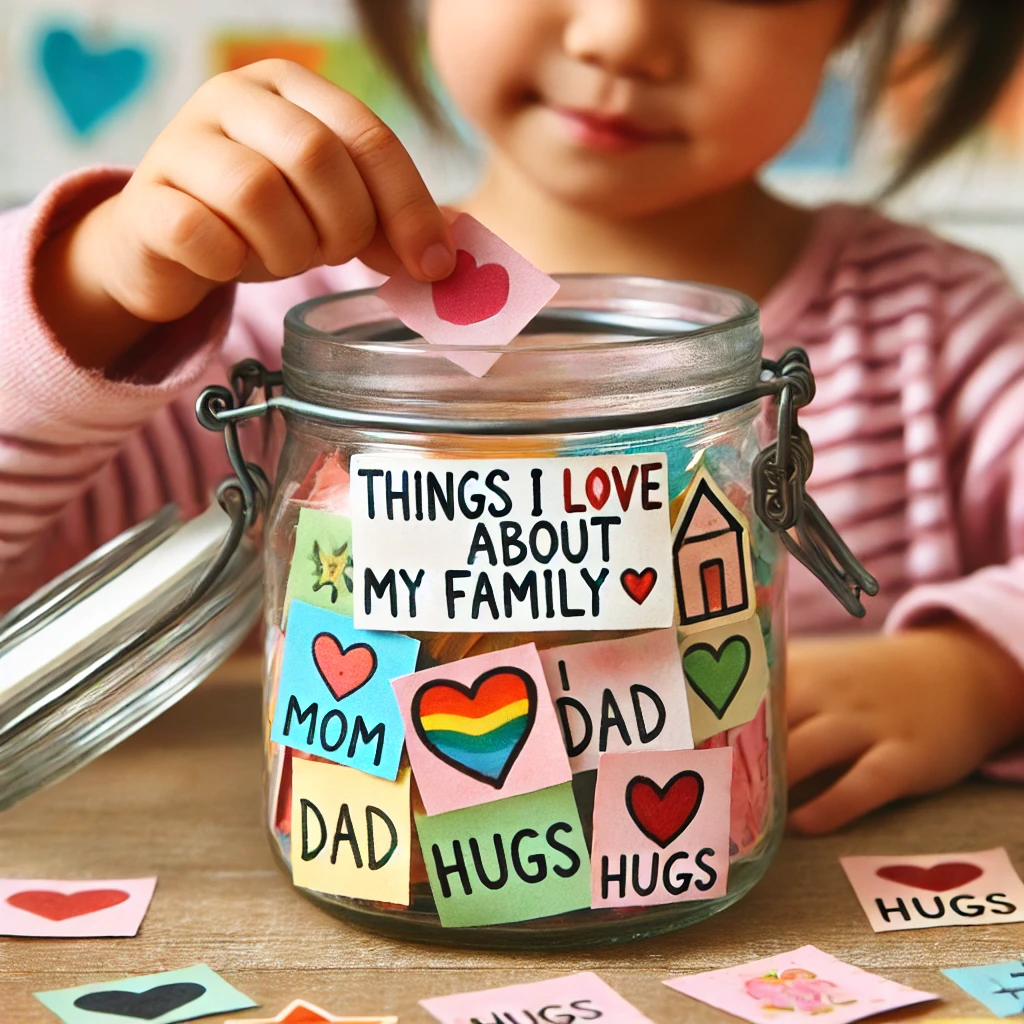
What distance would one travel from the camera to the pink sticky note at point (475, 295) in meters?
0.51

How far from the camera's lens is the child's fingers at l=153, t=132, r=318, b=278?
545 millimetres

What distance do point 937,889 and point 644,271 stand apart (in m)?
0.60

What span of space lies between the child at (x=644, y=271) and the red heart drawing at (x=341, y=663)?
15cm

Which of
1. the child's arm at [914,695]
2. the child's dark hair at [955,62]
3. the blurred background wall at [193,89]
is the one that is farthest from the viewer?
the blurred background wall at [193,89]

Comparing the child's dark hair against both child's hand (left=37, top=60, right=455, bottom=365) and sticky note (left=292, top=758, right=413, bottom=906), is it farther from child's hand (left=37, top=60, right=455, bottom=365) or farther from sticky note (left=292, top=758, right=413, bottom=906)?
sticky note (left=292, top=758, right=413, bottom=906)

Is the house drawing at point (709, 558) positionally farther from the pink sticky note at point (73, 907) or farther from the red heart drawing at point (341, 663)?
the pink sticky note at point (73, 907)

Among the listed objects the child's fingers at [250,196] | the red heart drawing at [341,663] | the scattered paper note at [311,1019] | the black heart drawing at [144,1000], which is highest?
the child's fingers at [250,196]

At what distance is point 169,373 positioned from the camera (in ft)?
2.24

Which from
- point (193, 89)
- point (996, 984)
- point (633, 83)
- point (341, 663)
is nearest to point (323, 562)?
point (341, 663)

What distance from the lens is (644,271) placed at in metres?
1.04

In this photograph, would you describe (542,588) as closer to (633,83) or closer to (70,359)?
(70,359)

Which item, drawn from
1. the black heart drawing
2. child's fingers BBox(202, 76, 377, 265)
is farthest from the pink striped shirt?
the black heart drawing

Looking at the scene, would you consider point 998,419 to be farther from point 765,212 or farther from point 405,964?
point 405,964

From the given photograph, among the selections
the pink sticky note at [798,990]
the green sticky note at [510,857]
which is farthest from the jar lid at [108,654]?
the pink sticky note at [798,990]
